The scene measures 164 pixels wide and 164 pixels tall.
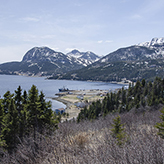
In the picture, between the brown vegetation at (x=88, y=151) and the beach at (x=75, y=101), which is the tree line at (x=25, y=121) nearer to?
the brown vegetation at (x=88, y=151)

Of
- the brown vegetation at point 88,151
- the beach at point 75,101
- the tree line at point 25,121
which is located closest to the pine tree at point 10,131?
the tree line at point 25,121

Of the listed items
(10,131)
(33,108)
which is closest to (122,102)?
(33,108)

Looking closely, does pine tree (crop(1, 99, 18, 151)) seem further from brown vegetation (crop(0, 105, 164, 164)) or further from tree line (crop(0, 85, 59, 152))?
brown vegetation (crop(0, 105, 164, 164))

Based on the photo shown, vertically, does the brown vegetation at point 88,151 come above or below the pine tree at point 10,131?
above

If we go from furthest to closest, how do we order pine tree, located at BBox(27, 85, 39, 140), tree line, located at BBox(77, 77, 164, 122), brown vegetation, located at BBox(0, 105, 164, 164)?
tree line, located at BBox(77, 77, 164, 122) < pine tree, located at BBox(27, 85, 39, 140) < brown vegetation, located at BBox(0, 105, 164, 164)

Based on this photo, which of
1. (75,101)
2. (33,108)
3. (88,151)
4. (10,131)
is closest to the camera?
(88,151)

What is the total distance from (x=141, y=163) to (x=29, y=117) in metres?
14.6

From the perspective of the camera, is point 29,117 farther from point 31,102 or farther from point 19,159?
point 19,159

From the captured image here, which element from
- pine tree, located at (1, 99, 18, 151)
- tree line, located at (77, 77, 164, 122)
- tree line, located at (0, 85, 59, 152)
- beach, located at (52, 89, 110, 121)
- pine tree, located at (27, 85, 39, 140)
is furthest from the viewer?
beach, located at (52, 89, 110, 121)

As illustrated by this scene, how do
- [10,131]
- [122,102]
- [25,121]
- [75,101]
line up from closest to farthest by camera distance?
[10,131] → [25,121] → [122,102] → [75,101]

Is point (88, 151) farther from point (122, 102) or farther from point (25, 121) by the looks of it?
point (122, 102)

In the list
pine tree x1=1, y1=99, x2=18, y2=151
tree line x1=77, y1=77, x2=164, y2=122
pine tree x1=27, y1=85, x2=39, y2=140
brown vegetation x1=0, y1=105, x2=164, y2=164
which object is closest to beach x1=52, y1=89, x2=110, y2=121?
tree line x1=77, y1=77, x2=164, y2=122

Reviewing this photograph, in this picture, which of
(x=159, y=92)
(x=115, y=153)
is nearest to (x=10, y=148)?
(x=115, y=153)

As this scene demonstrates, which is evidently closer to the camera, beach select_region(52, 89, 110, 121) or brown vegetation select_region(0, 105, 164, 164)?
brown vegetation select_region(0, 105, 164, 164)
